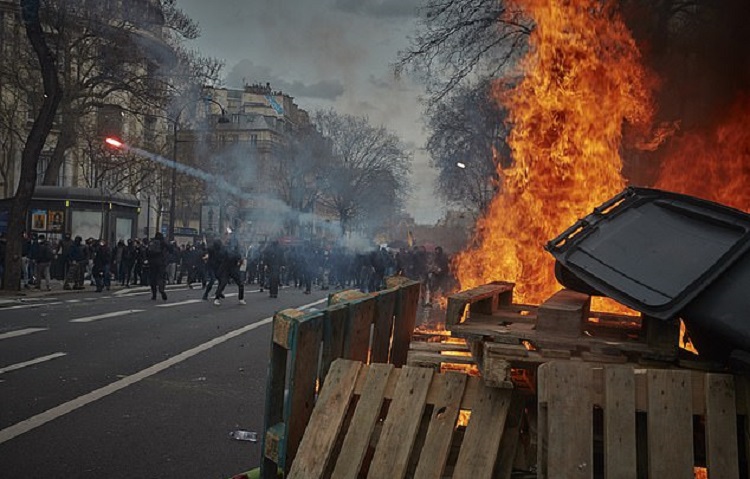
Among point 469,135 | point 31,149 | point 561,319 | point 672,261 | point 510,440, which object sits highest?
point 469,135

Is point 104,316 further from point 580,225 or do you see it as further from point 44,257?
point 580,225

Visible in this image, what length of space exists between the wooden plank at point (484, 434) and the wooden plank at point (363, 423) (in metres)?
0.45

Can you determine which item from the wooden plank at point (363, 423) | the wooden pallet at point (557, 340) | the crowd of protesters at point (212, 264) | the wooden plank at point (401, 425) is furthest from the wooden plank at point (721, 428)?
the crowd of protesters at point (212, 264)

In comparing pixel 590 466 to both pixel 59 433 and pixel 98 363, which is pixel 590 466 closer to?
pixel 59 433

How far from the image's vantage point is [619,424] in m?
2.85

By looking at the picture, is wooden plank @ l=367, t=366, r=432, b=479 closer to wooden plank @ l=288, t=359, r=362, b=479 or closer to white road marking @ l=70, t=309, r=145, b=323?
wooden plank @ l=288, t=359, r=362, b=479

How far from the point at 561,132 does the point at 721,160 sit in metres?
2.56

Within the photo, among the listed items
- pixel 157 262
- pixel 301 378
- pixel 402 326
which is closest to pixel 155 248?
pixel 157 262

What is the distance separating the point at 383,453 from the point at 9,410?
4.40 meters

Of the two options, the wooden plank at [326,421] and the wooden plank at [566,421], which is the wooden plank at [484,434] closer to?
the wooden plank at [566,421]

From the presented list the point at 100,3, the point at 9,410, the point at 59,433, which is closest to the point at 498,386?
the point at 59,433

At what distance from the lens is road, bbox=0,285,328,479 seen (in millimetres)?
4859

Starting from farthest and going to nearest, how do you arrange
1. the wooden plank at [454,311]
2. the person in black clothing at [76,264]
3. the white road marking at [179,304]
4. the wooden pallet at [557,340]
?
1. the person in black clothing at [76,264]
2. the white road marking at [179,304]
3. the wooden plank at [454,311]
4. the wooden pallet at [557,340]

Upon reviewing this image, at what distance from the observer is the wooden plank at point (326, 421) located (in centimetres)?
319
